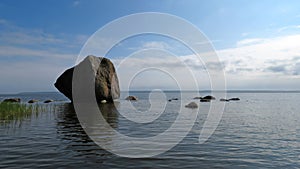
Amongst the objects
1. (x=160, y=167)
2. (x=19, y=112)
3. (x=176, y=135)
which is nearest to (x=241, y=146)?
(x=176, y=135)

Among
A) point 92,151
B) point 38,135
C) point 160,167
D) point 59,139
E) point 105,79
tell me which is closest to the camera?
point 160,167

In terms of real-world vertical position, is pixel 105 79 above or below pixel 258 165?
above

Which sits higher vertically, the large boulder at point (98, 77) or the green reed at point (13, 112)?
the large boulder at point (98, 77)

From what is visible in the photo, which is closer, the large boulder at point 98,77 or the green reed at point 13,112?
the green reed at point 13,112

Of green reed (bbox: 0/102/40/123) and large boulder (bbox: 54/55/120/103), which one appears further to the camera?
large boulder (bbox: 54/55/120/103)

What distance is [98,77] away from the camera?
215ft

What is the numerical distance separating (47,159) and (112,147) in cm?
438

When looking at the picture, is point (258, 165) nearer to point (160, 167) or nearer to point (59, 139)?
point (160, 167)

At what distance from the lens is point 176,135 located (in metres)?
22.1

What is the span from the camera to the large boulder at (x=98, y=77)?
6425 cm

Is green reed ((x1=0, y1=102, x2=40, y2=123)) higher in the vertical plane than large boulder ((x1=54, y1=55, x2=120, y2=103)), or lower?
lower

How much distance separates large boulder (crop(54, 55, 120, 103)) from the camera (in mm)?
64250

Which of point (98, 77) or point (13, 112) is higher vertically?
point (98, 77)

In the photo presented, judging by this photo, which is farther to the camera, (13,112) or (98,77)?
(98,77)
